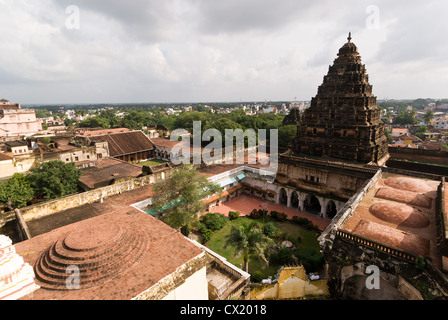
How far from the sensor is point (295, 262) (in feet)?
54.5

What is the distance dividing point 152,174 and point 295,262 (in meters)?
15.8

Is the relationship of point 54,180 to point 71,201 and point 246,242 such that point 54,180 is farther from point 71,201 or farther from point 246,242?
point 246,242

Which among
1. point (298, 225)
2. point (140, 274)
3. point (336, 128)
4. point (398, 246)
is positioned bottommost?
point (298, 225)

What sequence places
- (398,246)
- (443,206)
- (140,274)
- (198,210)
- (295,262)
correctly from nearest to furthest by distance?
(140,274), (398,246), (443,206), (295,262), (198,210)

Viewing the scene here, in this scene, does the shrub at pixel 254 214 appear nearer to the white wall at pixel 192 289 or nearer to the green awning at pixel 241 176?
the green awning at pixel 241 176

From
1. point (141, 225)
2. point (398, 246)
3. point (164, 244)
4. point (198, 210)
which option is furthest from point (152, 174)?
point (398, 246)

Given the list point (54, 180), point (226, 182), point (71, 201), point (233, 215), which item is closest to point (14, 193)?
point (54, 180)

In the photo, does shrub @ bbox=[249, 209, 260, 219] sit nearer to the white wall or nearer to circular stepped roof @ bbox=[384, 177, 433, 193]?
circular stepped roof @ bbox=[384, 177, 433, 193]

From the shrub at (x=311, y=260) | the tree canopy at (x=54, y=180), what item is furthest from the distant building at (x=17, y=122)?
the shrub at (x=311, y=260)

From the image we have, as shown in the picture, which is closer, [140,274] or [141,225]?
[140,274]

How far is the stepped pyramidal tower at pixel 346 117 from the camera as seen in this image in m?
25.2

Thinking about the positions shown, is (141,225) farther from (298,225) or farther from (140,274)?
(298,225)

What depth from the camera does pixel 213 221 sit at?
22219 mm

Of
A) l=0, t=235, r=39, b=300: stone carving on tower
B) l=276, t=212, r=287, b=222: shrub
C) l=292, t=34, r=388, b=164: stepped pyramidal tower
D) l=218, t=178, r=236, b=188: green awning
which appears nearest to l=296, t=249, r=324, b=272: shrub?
l=276, t=212, r=287, b=222: shrub
